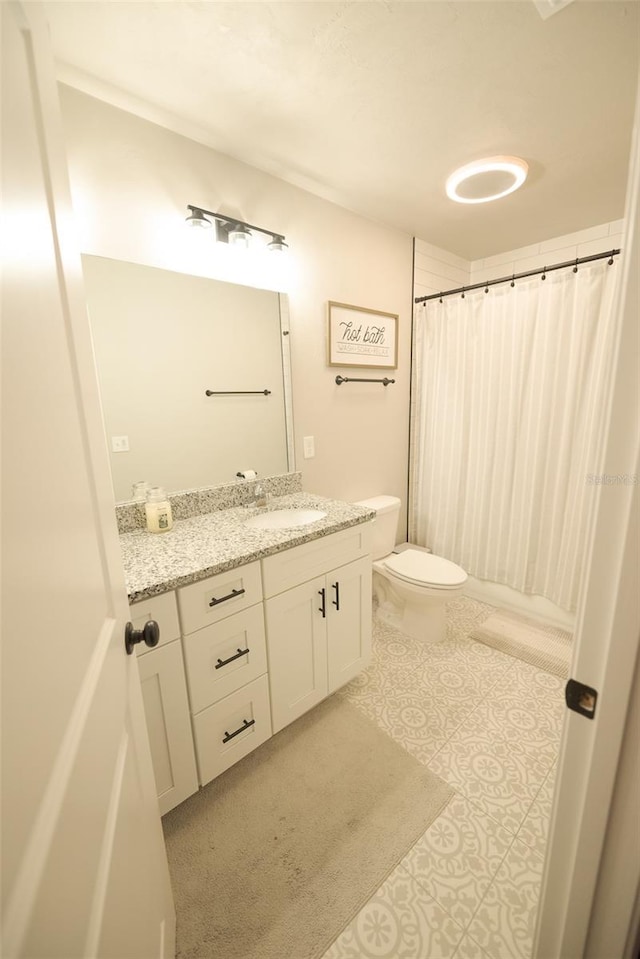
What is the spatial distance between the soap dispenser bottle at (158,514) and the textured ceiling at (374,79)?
1.39m

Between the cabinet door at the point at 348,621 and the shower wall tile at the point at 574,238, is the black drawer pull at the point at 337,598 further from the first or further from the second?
the shower wall tile at the point at 574,238

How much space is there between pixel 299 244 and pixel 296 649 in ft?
6.16

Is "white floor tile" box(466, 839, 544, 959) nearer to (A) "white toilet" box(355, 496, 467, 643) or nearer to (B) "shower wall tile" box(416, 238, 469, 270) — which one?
(A) "white toilet" box(355, 496, 467, 643)

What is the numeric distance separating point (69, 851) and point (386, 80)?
6.55ft

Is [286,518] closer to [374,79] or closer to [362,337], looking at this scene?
[362,337]

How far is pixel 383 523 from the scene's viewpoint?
2.31 meters

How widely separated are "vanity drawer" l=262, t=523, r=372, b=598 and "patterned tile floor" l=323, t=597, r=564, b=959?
74 centimetres

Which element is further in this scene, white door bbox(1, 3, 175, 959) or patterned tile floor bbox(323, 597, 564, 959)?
patterned tile floor bbox(323, 597, 564, 959)

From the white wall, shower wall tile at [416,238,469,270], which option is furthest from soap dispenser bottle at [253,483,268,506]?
shower wall tile at [416,238,469,270]

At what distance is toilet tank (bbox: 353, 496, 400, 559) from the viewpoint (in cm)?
227

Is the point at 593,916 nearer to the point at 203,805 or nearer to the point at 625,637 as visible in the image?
the point at 625,637

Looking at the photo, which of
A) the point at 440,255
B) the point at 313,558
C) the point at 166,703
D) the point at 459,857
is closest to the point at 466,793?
the point at 459,857

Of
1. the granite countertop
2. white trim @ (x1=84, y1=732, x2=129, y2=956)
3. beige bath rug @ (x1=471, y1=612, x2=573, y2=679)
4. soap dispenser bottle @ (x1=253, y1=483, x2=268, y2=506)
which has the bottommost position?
beige bath rug @ (x1=471, y1=612, x2=573, y2=679)

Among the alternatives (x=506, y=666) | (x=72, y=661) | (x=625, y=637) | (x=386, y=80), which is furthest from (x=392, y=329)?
(x=72, y=661)
